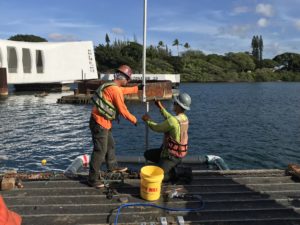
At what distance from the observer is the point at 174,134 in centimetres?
632

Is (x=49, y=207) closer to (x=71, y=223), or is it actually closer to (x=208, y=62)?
(x=71, y=223)

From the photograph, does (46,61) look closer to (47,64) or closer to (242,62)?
(47,64)

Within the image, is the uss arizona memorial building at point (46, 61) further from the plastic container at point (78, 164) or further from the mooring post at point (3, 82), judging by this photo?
the plastic container at point (78, 164)

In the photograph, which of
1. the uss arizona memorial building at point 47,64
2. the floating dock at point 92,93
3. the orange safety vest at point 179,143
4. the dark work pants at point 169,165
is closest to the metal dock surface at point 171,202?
the dark work pants at point 169,165

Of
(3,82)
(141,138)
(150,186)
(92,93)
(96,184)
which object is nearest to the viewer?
(150,186)

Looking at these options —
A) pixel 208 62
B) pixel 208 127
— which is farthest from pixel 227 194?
pixel 208 62

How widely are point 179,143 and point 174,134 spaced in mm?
222

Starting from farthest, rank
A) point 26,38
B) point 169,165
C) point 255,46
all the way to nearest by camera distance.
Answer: point 255,46, point 26,38, point 169,165

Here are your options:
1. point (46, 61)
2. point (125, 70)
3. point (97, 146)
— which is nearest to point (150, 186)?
point (97, 146)

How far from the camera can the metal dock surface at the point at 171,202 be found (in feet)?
16.7

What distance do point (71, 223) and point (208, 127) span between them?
2211 cm

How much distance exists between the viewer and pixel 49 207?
5469 millimetres

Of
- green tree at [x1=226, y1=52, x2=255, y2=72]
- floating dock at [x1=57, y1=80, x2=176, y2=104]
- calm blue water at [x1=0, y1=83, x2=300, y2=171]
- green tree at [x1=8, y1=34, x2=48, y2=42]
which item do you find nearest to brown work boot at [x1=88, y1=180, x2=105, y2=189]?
calm blue water at [x1=0, y1=83, x2=300, y2=171]

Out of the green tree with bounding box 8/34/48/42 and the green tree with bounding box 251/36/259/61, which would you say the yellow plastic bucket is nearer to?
the green tree with bounding box 8/34/48/42
